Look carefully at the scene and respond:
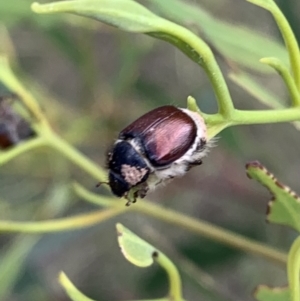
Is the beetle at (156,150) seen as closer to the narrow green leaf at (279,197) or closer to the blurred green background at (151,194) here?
the narrow green leaf at (279,197)

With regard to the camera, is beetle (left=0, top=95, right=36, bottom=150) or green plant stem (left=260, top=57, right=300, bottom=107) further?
beetle (left=0, top=95, right=36, bottom=150)

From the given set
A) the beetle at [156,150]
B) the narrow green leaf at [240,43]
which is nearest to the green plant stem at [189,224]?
the beetle at [156,150]

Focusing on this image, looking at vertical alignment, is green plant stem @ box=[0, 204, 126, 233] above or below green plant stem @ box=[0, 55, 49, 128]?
below

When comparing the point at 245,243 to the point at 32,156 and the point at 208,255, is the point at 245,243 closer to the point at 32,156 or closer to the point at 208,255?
the point at 208,255

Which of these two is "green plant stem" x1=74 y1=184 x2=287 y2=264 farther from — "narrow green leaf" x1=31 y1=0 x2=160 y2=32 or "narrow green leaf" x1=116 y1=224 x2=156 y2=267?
"narrow green leaf" x1=31 y1=0 x2=160 y2=32

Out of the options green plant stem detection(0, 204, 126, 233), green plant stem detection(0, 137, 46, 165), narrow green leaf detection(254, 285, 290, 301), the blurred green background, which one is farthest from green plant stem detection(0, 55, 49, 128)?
narrow green leaf detection(254, 285, 290, 301)

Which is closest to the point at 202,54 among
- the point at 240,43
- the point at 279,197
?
the point at 279,197
